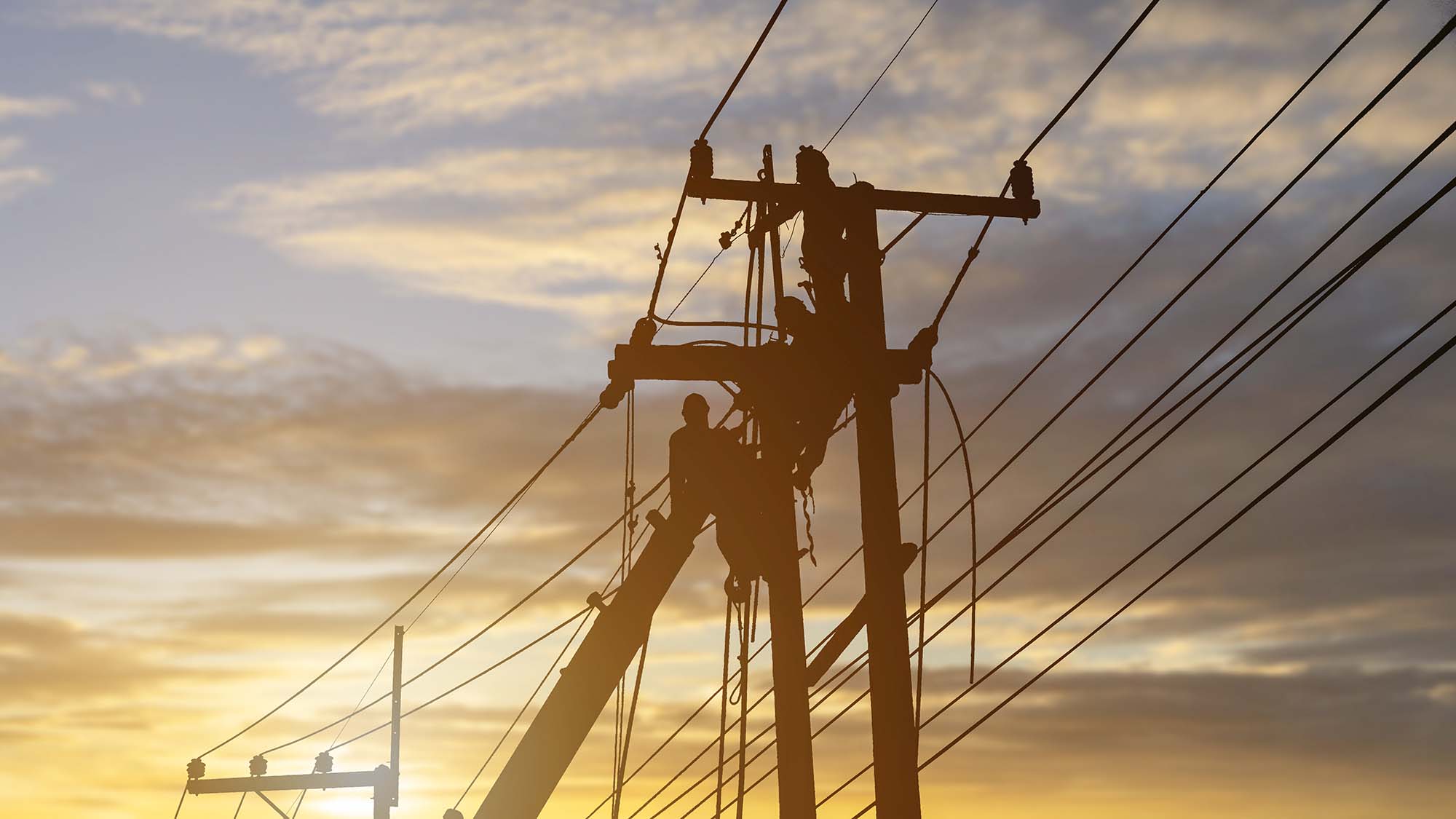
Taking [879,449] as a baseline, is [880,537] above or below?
below

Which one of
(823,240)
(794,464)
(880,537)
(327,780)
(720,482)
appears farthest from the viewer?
(327,780)

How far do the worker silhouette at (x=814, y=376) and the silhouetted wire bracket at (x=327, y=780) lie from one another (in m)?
21.9

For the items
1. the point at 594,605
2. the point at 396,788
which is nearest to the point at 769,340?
the point at 594,605

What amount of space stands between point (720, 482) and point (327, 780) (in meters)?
23.2

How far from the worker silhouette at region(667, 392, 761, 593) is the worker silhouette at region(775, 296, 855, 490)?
0.79 m

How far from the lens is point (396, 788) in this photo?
33312 millimetres

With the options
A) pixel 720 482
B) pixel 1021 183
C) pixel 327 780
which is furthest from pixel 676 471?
pixel 327 780

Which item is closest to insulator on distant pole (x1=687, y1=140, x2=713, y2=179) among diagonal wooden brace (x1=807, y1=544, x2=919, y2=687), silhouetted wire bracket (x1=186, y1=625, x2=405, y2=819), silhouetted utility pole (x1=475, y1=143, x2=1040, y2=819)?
silhouetted utility pole (x1=475, y1=143, x2=1040, y2=819)

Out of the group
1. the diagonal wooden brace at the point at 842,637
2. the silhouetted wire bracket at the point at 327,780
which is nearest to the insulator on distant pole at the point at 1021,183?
the diagonal wooden brace at the point at 842,637

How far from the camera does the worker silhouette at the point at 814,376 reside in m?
12.4

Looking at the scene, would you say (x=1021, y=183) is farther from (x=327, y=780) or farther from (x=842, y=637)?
(x=327, y=780)

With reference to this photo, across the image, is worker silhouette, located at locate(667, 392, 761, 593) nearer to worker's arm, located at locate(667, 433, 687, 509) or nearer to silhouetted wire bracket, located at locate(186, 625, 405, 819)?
worker's arm, located at locate(667, 433, 687, 509)

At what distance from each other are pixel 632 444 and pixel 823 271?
15.5 ft

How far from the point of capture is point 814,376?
12680mm
